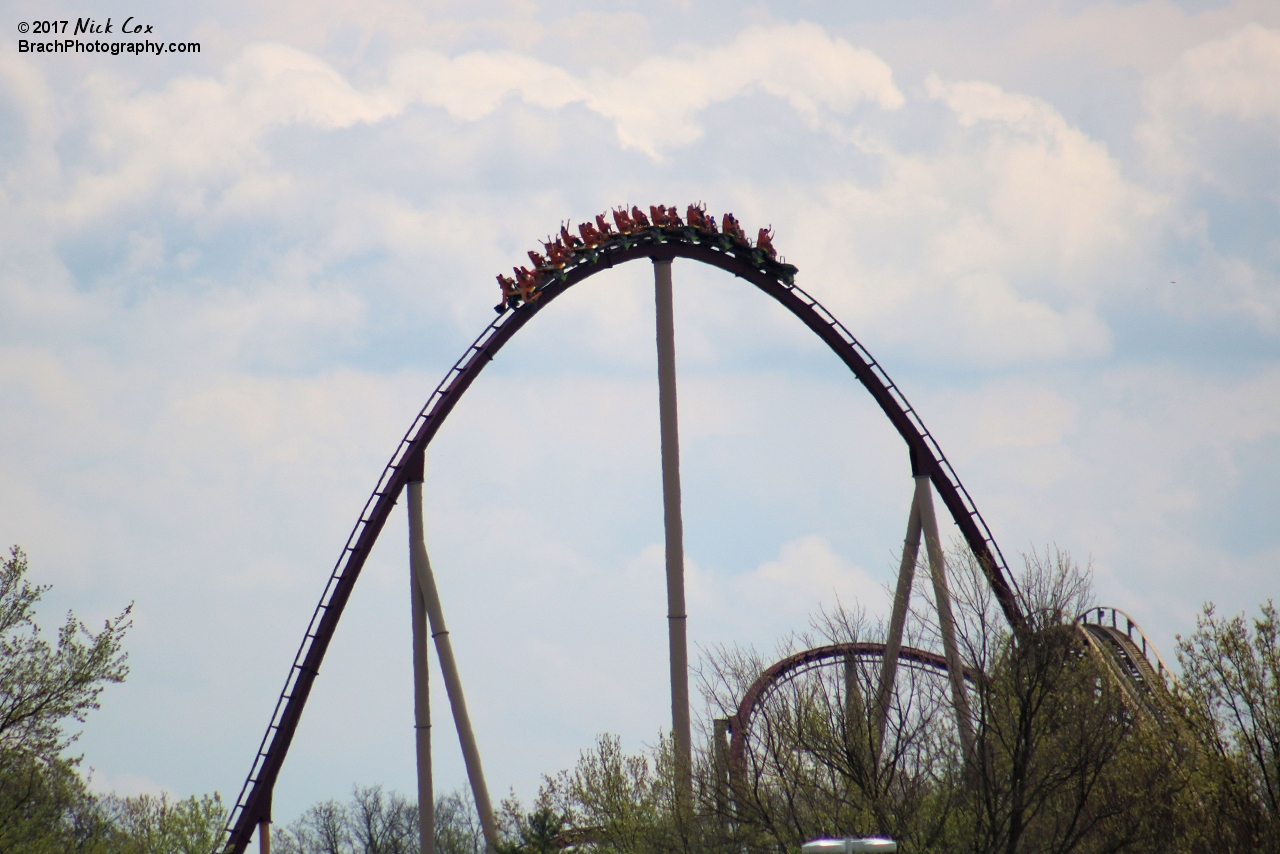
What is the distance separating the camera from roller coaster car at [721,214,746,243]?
2331cm

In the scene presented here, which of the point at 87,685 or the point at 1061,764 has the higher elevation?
the point at 87,685

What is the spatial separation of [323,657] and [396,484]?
2.71m

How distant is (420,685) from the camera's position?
21328 mm

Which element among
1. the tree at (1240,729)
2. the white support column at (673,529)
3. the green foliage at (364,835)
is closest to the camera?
the tree at (1240,729)

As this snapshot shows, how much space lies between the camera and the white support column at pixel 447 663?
2111cm

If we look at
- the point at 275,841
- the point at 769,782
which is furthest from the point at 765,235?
the point at 275,841

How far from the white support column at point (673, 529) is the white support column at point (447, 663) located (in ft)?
9.57

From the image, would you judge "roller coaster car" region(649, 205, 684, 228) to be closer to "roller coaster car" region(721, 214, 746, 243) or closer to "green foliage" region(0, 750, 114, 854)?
"roller coaster car" region(721, 214, 746, 243)

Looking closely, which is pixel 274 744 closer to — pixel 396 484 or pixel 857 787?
pixel 396 484

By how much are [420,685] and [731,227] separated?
8.64 meters

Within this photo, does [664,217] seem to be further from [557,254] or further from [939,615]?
[939,615]

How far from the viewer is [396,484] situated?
70.6ft

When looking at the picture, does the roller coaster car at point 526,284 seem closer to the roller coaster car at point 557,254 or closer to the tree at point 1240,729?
the roller coaster car at point 557,254

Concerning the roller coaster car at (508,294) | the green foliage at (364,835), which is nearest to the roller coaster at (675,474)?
the roller coaster car at (508,294)
